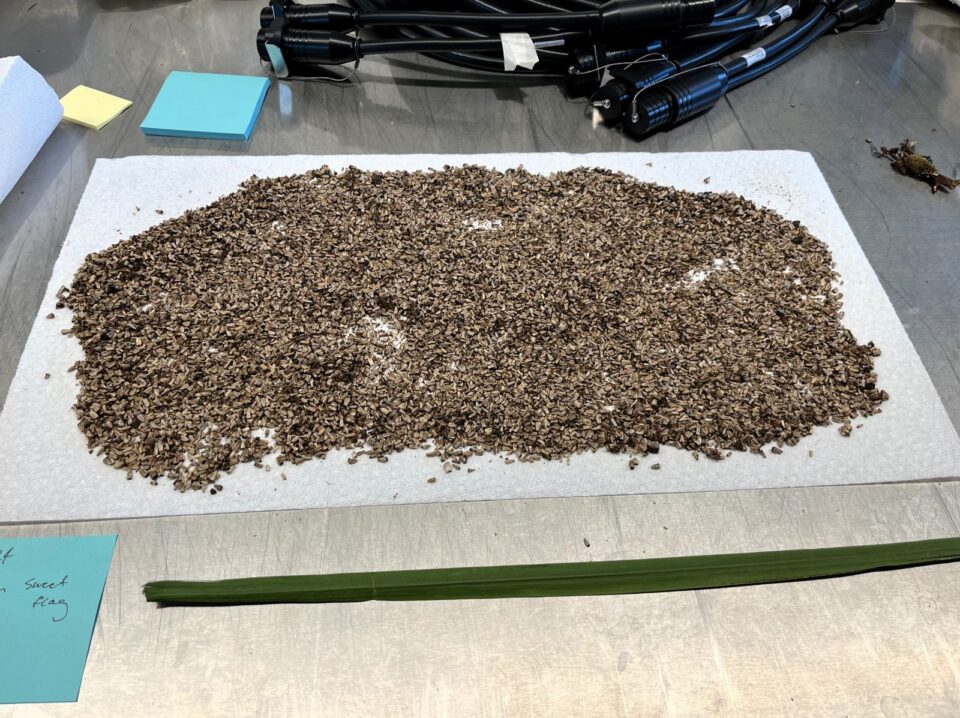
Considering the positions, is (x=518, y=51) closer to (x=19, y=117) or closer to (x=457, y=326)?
(x=457, y=326)

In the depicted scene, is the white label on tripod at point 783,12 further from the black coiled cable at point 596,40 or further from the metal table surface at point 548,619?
the metal table surface at point 548,619

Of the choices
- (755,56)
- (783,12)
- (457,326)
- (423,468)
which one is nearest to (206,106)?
(457,326)

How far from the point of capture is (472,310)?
3.63 feet

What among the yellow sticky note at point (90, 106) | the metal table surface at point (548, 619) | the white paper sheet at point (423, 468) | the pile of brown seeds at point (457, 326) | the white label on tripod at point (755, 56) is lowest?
the metal table surface at point (548, 619)

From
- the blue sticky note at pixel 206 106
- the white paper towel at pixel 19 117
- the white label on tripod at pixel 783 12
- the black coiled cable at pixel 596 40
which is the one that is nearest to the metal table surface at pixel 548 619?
the white paper towel at pixel 19 117

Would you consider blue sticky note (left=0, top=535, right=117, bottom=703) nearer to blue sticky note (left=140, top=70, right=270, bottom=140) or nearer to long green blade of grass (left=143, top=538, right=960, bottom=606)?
long green blade of grass (left=143, top=538, right=960, bottom=606)

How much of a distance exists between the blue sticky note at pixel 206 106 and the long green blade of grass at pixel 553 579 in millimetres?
981

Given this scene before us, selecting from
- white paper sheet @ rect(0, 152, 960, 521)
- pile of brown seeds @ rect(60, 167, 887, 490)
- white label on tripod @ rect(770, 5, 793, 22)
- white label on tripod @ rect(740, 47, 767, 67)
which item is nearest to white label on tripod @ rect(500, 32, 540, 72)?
pile of brown seeds @ rect(60, 167, 887, 490)

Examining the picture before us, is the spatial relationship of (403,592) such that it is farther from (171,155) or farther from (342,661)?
(171,155)

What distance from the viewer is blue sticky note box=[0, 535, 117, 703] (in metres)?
0.79

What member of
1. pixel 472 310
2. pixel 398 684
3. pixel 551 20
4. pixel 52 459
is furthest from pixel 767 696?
pixel 551 20

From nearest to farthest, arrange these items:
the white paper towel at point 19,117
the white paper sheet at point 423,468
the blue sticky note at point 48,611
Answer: the blue sticky note at point 48,611
the white paper sheet at point 423,468
the white paper towel at point 19,117

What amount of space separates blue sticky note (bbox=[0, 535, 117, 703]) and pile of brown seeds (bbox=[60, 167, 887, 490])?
0.42ft

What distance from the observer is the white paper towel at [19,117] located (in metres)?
1.29
